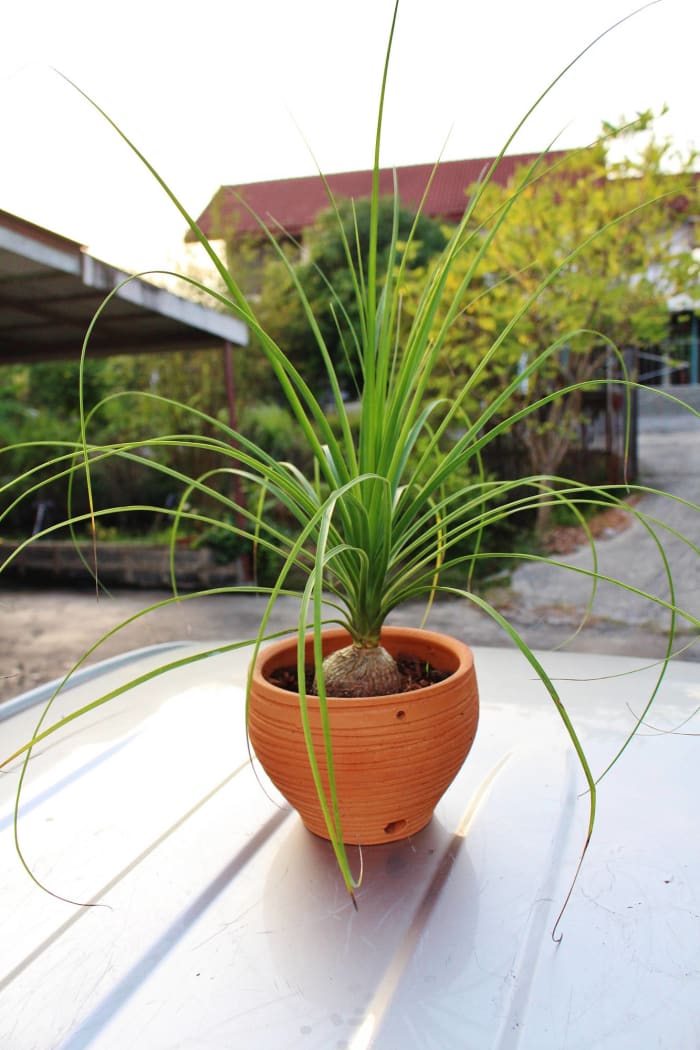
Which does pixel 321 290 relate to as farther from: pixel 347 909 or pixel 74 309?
pixel 347 909

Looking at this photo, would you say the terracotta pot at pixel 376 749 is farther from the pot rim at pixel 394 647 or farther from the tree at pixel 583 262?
the tree at pixel 583 262

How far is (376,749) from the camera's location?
2.49ft

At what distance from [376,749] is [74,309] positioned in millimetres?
4957

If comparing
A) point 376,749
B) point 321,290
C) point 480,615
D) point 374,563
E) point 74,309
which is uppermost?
point 321,290

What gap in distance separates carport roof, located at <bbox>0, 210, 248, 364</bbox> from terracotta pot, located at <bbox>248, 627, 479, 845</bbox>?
3.42 meters

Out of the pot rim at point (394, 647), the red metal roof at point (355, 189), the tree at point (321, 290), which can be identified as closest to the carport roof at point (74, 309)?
the pot rim at point (394, 647)

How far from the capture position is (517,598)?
4840mm

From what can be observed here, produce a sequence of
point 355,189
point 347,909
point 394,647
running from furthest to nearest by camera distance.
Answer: point 355,189 → point 394,647 → point 347,909

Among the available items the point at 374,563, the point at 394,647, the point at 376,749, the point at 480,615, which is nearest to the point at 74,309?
the point at 480,615

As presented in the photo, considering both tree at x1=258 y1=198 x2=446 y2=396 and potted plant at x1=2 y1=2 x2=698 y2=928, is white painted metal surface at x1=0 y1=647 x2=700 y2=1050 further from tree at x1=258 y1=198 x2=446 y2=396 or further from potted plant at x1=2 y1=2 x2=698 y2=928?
tree at x1=258 y1=198 x2=446 y2=396

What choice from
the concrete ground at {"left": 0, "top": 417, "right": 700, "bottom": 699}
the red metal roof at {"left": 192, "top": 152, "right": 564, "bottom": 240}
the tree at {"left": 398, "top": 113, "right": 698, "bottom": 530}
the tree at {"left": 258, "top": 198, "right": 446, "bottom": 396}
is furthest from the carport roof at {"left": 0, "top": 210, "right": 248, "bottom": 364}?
the red metal roof at {"left": 192, "top": 152, "right": 564, "bottom": 240}

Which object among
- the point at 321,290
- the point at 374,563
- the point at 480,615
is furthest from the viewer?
the point at 321,290

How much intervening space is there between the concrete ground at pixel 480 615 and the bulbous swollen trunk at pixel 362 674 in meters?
2.79

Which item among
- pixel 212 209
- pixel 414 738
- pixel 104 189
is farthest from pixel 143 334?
pixel 414 738
